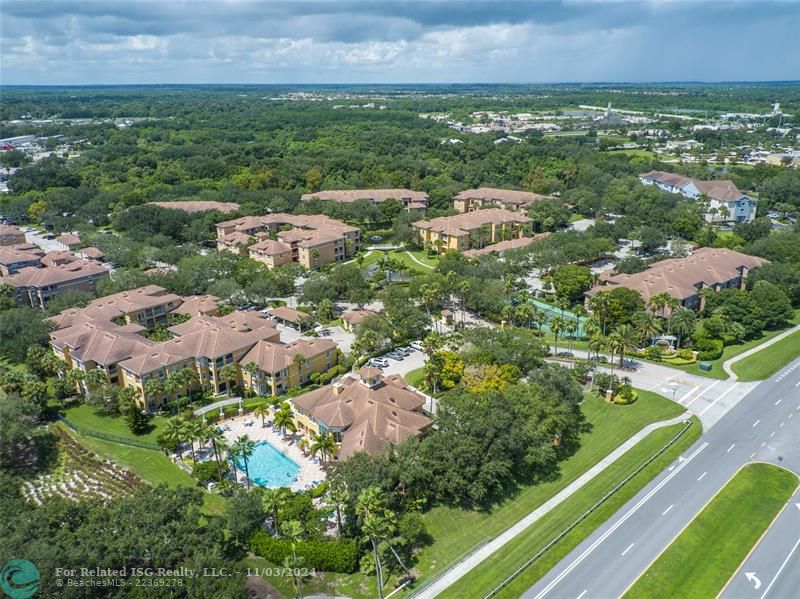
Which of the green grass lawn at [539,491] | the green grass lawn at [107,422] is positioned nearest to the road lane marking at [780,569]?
the green grass lawn at [539,491]

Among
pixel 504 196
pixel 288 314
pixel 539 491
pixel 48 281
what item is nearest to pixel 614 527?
pixel 539 491

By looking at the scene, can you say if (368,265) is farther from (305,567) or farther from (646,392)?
(305,567)

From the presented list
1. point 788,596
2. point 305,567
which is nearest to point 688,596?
point 788,596

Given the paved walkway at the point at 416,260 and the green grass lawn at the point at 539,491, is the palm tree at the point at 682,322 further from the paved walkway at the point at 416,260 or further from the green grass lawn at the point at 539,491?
the paved walkway at the point at 416,260

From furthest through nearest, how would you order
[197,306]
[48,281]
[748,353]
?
1. [48,281]
2. [197,306]
3. [748,353]

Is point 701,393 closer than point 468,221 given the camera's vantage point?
Yes

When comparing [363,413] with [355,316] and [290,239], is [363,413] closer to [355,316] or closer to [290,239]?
[355,316]

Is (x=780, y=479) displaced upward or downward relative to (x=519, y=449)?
downward
